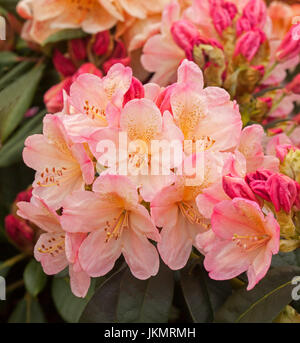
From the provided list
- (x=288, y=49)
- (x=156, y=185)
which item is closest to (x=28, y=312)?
(x=156, y=185)

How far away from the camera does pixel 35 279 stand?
36.3 inches

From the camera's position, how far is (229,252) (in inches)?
25.0

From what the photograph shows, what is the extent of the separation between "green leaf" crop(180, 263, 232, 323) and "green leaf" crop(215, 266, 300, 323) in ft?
0.08

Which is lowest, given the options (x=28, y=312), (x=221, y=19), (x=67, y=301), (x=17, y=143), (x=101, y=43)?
(x=28, y=312)

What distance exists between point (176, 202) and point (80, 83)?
0.18 m

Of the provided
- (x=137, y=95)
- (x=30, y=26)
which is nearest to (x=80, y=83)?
(x=137, y=95)

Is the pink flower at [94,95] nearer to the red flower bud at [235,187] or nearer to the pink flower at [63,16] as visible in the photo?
the red flower bud at [235,187]

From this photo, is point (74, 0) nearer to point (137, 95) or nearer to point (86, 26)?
point (86, 26)

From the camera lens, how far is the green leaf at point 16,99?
0.92 m

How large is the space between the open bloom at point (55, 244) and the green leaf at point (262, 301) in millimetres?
166

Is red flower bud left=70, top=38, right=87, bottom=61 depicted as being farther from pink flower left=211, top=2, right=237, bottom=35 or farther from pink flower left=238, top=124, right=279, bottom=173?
pink flower left=238, top=124, right=279, bottom=173

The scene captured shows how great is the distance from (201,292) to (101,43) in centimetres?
48

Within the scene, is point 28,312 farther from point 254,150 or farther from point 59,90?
point 254,150

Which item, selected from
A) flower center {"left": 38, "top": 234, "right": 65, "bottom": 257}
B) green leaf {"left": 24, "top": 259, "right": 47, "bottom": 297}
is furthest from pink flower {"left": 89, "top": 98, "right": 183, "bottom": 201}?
green leaf {"left": 24, "top": 259, "right": 47, "bottom": 297}
